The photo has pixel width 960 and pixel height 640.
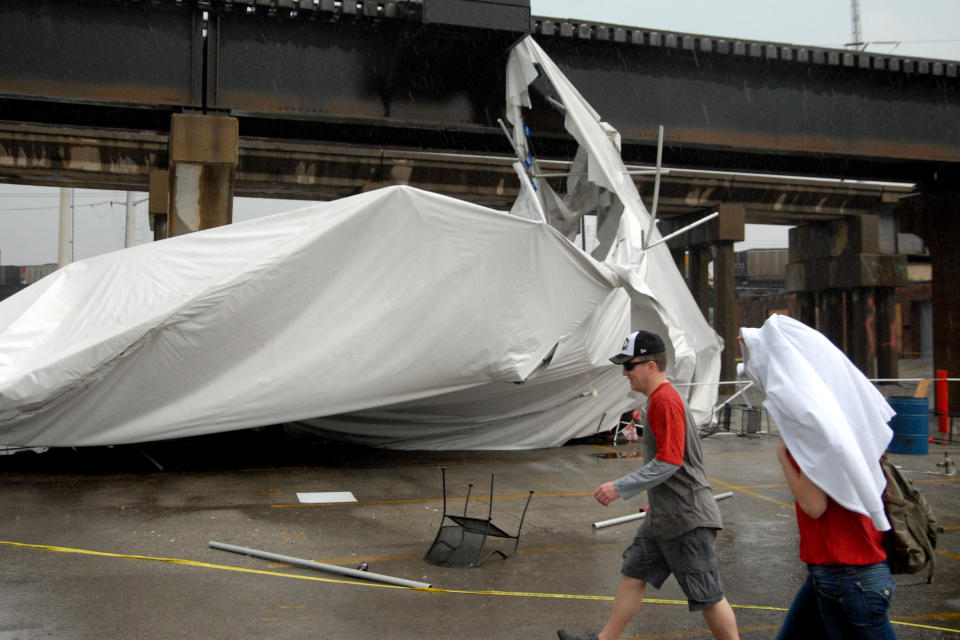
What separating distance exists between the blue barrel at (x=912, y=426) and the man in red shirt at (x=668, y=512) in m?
10.4

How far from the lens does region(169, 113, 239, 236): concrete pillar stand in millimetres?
13148

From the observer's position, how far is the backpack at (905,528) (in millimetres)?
3082

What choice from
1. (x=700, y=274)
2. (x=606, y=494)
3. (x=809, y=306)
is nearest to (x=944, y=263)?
(x=700, y=274)

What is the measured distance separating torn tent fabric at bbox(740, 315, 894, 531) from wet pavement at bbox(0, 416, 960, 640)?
1.74 metres

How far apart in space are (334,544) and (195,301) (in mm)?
3866

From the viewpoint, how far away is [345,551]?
264 inches

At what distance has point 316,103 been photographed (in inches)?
542

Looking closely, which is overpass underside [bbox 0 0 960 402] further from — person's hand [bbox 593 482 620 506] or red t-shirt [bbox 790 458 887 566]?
red t-shirt [bbox 790 458 887 566]

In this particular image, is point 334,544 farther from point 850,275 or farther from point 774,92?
point 850,275

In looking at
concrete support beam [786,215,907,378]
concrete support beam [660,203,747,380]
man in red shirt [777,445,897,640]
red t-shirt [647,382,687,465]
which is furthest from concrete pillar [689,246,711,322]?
man in red shirt [777,445,897,640]

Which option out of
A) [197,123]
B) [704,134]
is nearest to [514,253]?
[197,123]

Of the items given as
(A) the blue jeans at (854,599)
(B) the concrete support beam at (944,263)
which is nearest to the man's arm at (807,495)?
(A) the blue jeans at (854,599)

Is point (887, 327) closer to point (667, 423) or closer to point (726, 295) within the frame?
point (726, 295)

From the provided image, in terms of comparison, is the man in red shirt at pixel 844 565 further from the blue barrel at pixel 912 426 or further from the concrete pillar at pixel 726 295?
the concrete pillar at pixel 726 295
